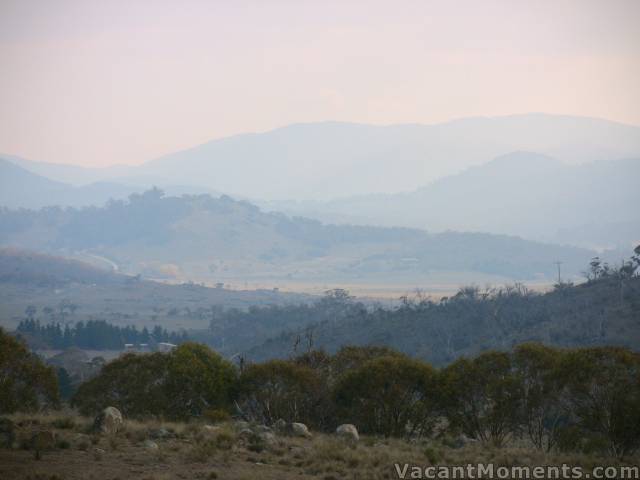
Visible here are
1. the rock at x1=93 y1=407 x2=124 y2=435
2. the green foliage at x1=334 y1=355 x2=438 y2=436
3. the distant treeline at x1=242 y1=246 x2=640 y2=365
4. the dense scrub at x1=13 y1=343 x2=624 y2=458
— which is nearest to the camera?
the rock at x1=93 y1=407 x2=124 y2=435

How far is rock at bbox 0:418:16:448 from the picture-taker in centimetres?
1728

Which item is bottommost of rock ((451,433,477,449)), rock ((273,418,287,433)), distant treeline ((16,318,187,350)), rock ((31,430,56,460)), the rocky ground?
distant treeline ((16,318,187,350))

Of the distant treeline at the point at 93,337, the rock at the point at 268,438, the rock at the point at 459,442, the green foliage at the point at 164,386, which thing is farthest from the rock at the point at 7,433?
the distant treeline at the point at 93,337

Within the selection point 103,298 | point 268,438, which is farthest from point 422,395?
point 103,298

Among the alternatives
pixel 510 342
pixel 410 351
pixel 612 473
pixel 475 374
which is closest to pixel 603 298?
pixel 510 342

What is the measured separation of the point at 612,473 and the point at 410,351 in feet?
172

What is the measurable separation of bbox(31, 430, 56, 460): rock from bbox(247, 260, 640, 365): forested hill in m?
36.6

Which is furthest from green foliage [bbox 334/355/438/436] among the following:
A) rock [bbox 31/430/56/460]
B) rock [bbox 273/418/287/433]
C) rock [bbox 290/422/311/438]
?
rock [bbox 31/430/56/460]

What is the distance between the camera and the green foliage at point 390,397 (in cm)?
2450

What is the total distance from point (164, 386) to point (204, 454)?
31.6 feet

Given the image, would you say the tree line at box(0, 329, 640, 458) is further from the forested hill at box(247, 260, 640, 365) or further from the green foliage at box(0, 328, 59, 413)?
the forested hill at box(247, 260, 640, 365)

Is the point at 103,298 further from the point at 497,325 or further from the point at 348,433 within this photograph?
the point at 348,433

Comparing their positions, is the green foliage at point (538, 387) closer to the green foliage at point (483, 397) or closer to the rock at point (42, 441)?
the green foliage at point (483, 397)

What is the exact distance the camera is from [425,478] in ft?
53.5
